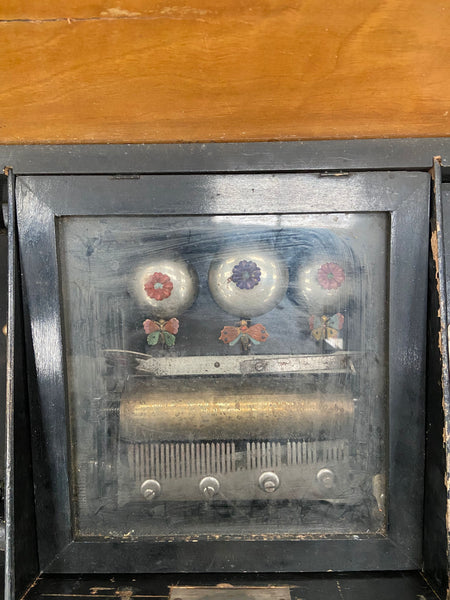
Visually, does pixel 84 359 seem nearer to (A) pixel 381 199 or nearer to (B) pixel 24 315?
(B) pixel 24 315

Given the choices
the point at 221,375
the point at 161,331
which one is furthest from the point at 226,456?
the point at 161,331

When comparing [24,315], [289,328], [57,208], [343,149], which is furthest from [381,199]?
[24,315]

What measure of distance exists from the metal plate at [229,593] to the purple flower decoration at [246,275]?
64 centimetres

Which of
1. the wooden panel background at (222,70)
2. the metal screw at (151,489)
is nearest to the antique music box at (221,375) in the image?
the metal screw at (151,489)

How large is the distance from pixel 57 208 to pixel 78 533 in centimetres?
73

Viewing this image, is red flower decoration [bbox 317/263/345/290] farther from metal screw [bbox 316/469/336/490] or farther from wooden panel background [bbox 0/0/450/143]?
metal screw [bbox 316/469/336/490]

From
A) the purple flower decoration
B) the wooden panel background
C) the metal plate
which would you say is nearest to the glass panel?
the purple flower decoration

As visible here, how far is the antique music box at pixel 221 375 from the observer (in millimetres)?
1034

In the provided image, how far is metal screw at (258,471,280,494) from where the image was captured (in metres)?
1.07

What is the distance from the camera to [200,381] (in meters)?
1.07

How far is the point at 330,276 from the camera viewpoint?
1.06 metres

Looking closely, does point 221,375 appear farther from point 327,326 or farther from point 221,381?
point 327,326

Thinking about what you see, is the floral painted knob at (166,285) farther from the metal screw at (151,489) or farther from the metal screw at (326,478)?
the metal screw at (326,478)

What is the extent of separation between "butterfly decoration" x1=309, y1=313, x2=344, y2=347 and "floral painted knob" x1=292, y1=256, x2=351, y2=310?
23 mm
